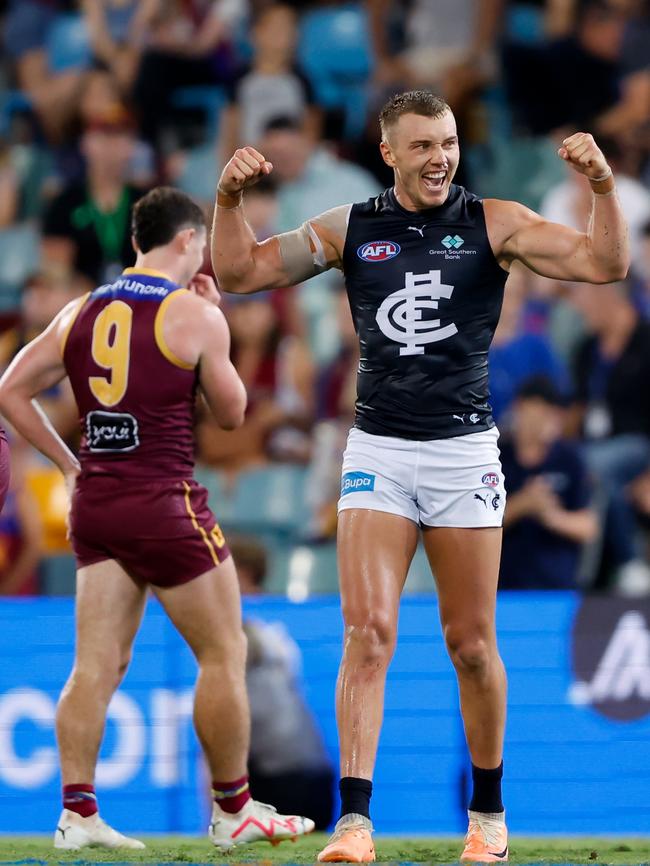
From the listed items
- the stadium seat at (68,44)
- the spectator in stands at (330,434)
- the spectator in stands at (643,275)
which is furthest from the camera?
the stadium seat at (68,44)

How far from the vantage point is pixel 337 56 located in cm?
1277

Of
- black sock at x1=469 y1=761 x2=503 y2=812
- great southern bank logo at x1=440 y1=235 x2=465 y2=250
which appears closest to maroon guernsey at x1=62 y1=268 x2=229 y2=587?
great southern bank logo at x1=440 y1=235 x2=465 y2=250

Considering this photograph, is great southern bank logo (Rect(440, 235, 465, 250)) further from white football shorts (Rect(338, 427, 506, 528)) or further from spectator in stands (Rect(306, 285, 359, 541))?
spectator in stands (Rect(306, 285, 359, 541))

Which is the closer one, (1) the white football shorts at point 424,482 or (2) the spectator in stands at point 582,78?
(1) the white football shorts at point 424,482

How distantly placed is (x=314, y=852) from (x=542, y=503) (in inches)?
146

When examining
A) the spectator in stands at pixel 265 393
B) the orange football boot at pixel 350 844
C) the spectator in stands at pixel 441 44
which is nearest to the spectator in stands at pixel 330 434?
the spectator in stands at pixel 265 393

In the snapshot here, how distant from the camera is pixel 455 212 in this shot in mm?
5492

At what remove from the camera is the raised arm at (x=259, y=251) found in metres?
5.46

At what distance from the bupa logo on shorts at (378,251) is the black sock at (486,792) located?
73.4 inches

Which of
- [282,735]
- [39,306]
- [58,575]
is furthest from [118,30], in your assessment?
[282,735]

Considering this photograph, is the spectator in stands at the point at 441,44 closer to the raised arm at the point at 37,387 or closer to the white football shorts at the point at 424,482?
the raised arm at the point at 37,387

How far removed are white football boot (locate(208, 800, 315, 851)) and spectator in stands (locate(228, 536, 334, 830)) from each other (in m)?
1.81

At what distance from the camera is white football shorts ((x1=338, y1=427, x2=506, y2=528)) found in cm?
536

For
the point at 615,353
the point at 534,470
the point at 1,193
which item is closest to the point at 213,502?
the point at 534,470
